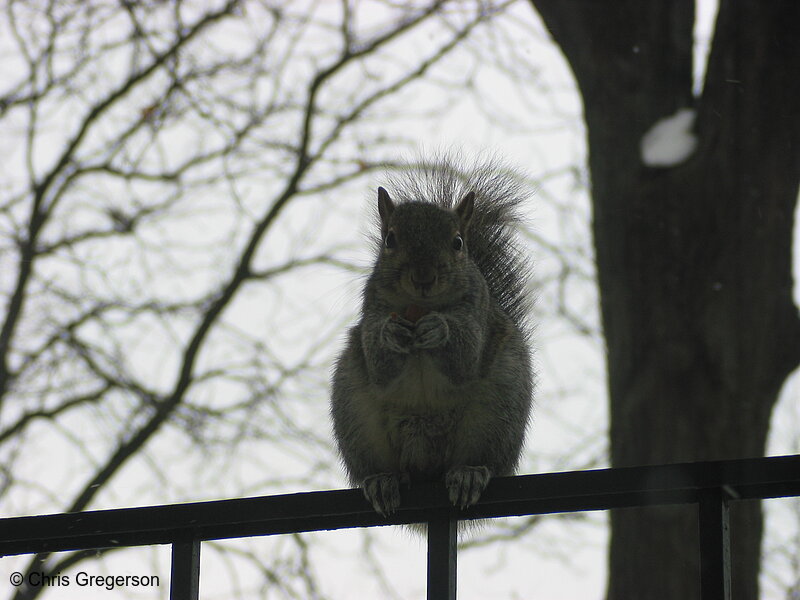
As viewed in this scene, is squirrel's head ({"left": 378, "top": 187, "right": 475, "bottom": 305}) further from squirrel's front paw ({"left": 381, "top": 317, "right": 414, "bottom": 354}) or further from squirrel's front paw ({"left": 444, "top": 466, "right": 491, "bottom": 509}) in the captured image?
squirrel's front paw ({"left": 444, "top": 466, "right": 491, "bottom": 509})

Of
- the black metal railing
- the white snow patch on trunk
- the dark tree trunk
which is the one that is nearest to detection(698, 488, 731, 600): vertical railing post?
the black metal railing

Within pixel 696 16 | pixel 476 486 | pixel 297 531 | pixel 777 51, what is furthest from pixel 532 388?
pixel 696 16

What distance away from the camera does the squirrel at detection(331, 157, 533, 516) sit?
2.11m

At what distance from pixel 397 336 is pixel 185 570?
0.72 meters

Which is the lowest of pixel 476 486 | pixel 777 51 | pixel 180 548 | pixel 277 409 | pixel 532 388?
pixel 180 548

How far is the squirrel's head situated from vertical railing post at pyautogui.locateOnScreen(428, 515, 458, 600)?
887 millimetres

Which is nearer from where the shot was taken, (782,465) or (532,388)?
(782,465)

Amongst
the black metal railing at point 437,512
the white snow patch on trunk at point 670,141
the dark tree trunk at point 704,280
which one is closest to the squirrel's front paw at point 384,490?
the black metal railing at point 437,512

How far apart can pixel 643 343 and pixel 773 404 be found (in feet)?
1.57

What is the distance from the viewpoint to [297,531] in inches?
58.0

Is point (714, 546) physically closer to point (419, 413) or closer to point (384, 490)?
point (384, 490)

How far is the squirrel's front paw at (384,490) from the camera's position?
166 cm

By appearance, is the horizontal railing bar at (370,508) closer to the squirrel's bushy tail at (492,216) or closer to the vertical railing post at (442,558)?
the vertical railing post at (442,558)

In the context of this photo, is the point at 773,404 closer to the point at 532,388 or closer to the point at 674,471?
the point at 532,388
